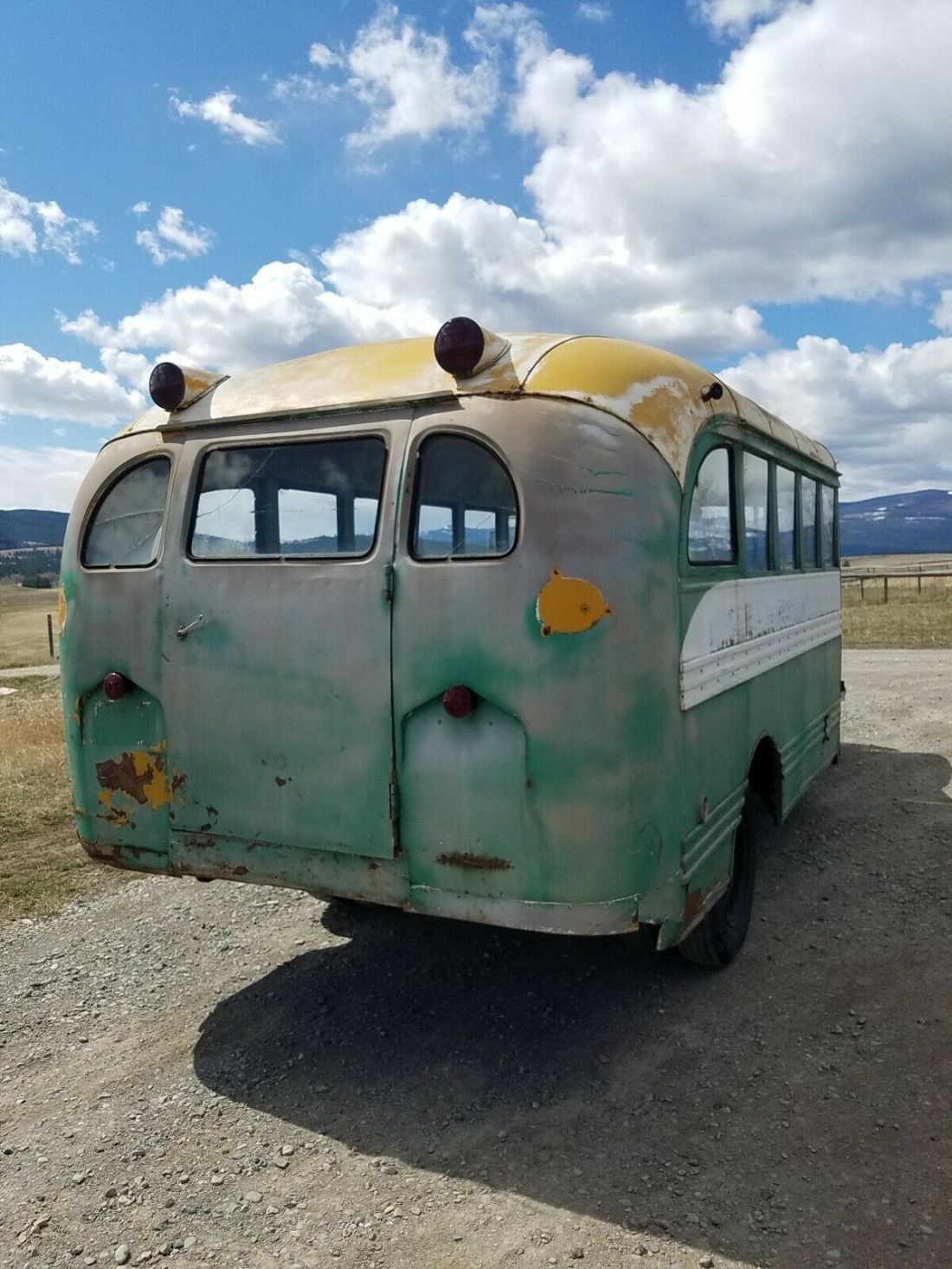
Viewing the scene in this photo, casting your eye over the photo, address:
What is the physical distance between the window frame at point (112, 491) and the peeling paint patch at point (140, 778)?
0.79 meters

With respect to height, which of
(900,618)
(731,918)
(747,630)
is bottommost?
(731,918)

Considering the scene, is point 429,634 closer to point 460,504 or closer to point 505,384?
point 460,504

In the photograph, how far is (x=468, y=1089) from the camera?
12.2 feet

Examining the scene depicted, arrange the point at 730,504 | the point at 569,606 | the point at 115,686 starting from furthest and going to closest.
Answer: the point at 730,504 < the point at 115,686 < the point at 569,606

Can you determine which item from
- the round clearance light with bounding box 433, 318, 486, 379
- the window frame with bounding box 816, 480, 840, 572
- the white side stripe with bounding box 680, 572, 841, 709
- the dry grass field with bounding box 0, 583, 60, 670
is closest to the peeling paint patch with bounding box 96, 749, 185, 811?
the round clearance light with bounding box 433, 318, 486, 379

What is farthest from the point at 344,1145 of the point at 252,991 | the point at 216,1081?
the point at 252,991

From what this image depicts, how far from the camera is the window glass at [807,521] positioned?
6270 mm

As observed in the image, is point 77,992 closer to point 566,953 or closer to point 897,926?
point 566,953

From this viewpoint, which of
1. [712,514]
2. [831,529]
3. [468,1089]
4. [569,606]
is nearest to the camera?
[569,606]

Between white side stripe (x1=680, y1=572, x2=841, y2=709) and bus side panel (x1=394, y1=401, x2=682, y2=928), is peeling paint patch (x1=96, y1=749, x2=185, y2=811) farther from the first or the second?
white side stripe (x1=680, y1=572, x2=841, y2=709)

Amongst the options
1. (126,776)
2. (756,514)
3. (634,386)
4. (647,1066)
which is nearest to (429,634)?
(634,386)

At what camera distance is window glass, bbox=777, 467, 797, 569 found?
5609mm

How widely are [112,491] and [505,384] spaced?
1.90 m

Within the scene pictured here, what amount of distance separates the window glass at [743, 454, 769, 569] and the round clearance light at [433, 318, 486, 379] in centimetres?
177
